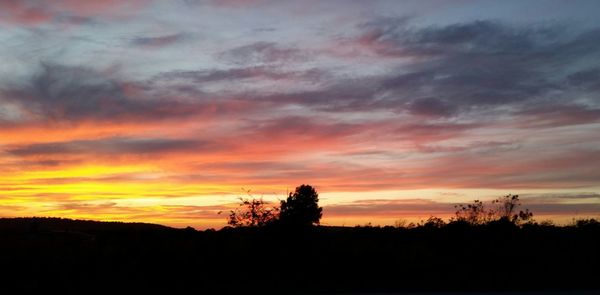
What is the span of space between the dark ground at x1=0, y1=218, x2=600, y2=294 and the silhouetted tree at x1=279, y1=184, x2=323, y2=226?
3.02 feet

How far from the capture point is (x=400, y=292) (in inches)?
692

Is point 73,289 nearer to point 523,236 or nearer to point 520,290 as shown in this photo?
point 520,290

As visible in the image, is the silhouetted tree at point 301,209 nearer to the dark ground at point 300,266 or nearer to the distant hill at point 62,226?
the dark ground at point 300,266

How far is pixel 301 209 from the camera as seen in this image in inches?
1100

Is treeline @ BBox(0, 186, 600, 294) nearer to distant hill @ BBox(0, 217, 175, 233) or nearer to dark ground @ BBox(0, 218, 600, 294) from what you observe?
dark ground @ BBox(0, 218, 600, 294)

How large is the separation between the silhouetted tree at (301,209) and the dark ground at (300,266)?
919mm

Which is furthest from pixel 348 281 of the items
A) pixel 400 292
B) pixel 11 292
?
pixel 11 292

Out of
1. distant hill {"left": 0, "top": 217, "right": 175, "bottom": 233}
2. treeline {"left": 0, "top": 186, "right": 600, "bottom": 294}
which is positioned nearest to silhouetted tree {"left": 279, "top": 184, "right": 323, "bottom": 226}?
treeline {"left": 0, "top": 186, "right": 600, "bottom": 294}

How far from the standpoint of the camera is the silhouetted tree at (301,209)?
86.4 ft

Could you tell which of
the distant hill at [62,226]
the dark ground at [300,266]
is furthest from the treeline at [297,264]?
the distant hill at [62,226]

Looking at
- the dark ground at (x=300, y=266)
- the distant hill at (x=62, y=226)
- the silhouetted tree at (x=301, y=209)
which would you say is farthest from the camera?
the distant hill at (x=62, y=226)

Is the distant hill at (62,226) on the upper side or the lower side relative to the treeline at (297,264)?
upper

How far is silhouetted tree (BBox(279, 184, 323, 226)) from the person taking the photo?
26.3m

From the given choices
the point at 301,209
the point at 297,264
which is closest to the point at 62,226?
the point at 301,209
